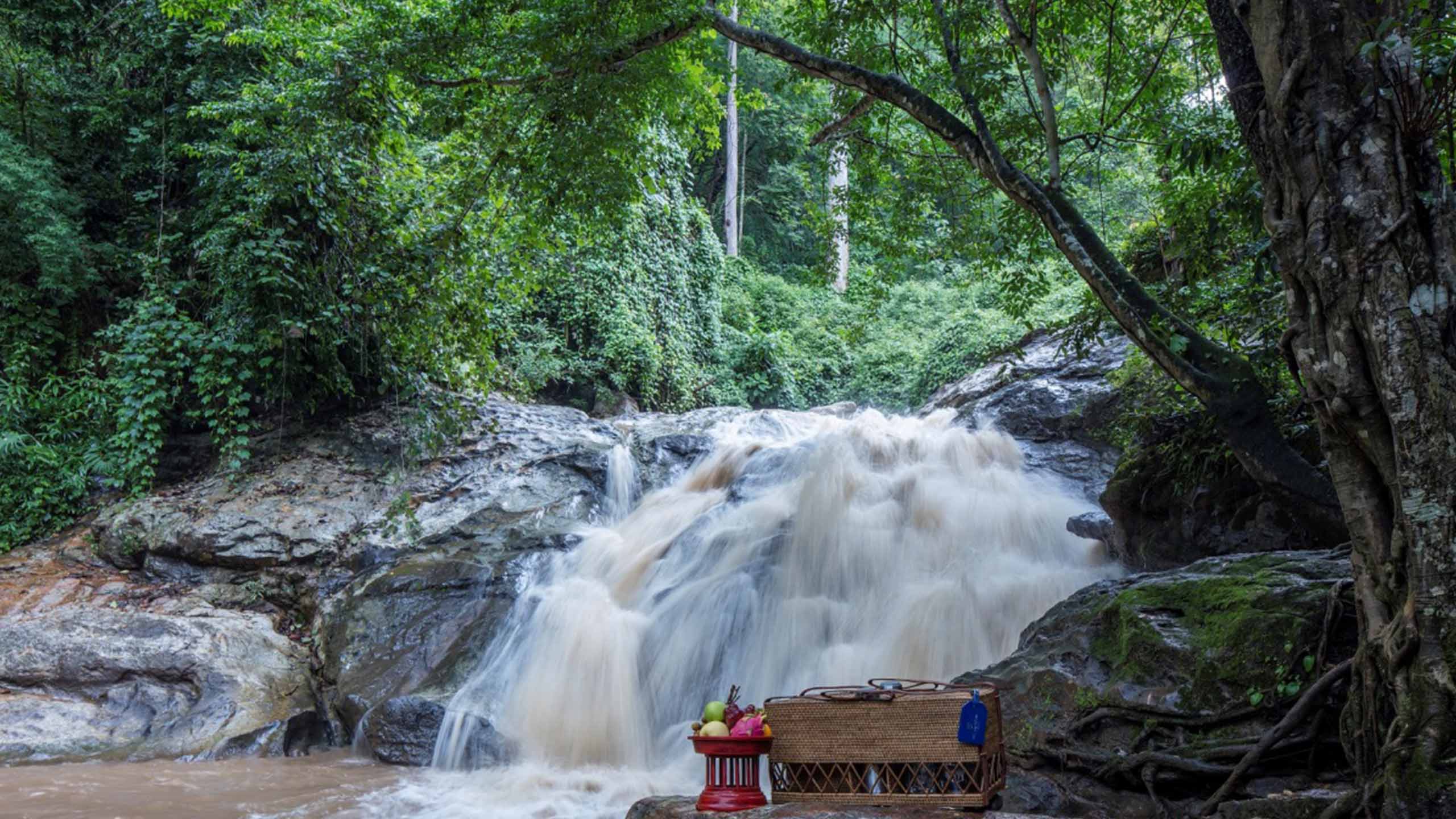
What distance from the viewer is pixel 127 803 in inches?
203

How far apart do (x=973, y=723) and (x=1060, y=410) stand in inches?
283


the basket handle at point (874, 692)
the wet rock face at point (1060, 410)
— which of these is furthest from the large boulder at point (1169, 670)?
the wet rock face at point (1060, 410)

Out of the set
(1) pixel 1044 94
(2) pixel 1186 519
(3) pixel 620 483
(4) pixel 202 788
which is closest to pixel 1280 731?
(2) pixel 1186 519

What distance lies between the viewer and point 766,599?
727 centimetres

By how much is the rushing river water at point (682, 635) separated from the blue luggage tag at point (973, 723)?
2844 mm

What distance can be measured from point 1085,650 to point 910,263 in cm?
2055

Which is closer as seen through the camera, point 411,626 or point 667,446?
point 411,626

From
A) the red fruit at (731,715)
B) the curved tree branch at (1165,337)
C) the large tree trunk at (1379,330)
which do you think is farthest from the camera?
the curved tree branch at (1165,337)

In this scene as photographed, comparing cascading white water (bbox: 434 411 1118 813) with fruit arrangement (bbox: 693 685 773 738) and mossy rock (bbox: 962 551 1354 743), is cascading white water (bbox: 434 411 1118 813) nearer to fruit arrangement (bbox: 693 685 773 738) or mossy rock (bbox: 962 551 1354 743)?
mossy rock (bbox: 962 551 1354 743)

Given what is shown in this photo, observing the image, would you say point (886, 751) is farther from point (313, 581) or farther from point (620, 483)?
point (620, 483)

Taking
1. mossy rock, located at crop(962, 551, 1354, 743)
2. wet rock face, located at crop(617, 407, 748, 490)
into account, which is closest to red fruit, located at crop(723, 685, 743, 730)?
mossy rock, located at crop(962, 551, 1354, 743)

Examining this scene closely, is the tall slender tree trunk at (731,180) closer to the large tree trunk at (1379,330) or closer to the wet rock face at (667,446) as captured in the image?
the wet rock face at (667,446)

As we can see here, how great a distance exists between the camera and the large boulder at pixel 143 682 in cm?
653

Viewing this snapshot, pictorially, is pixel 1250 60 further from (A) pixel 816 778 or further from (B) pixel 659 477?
(B) pixel 659 477
